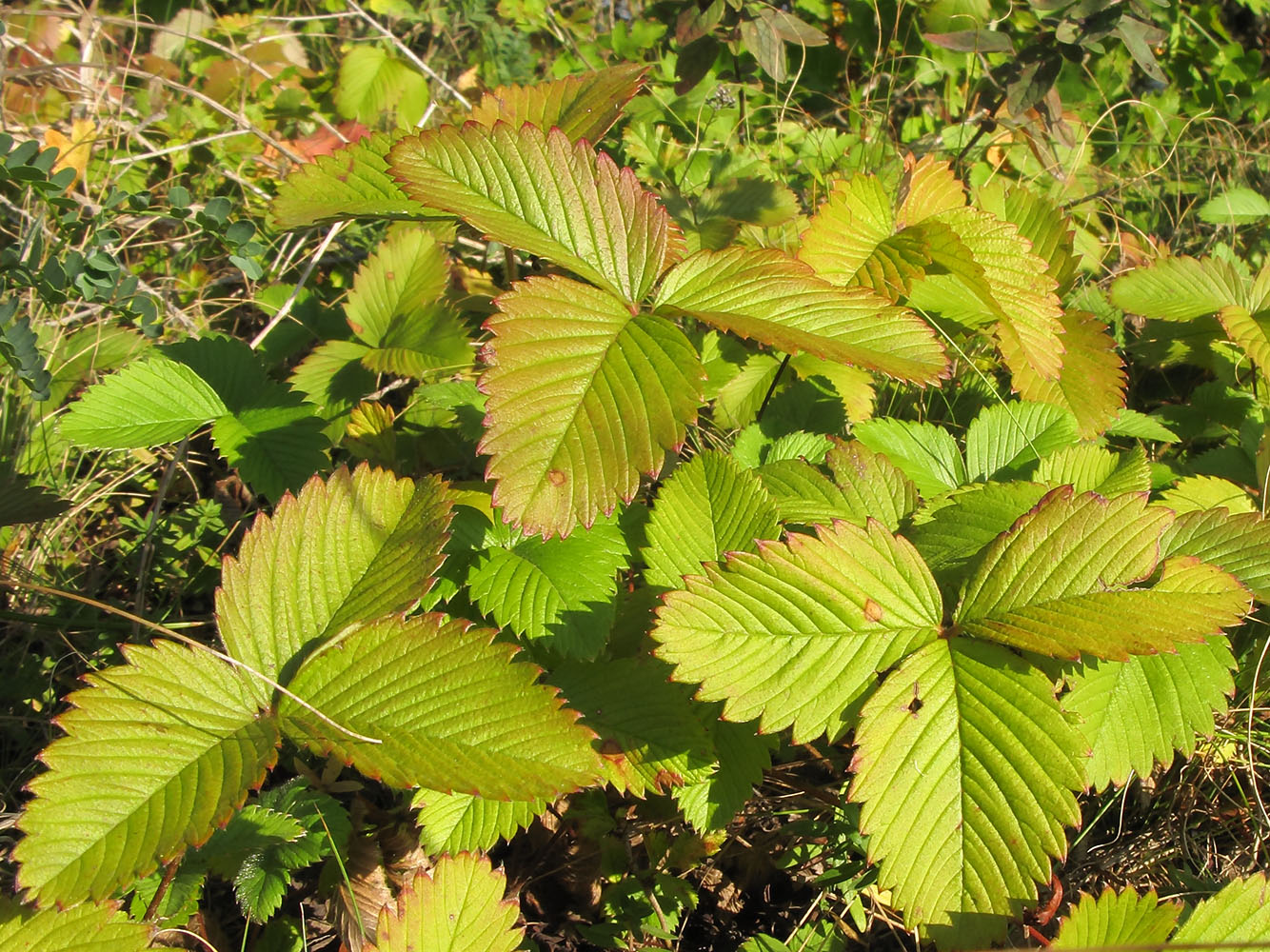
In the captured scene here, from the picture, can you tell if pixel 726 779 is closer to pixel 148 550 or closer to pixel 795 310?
pixel 795 310

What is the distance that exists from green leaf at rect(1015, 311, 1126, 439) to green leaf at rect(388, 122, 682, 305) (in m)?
0.92

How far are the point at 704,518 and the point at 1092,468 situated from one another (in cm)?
74

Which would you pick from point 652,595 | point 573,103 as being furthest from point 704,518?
point 573,103

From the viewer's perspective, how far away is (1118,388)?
198cm

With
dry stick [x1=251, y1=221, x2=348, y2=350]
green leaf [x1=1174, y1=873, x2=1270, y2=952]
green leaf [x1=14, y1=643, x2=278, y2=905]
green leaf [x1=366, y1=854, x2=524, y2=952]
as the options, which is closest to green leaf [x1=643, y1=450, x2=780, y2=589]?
green leaf [x1=366, y1=854, x2=524, y2=952]

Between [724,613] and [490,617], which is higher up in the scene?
[724,613]

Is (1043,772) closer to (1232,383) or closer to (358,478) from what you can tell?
(358,478)

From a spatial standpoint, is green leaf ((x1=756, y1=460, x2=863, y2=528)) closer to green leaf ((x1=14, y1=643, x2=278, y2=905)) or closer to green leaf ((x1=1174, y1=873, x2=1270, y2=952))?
green leaf ((x1=1174, y1=873, x2=1270, y2=952))

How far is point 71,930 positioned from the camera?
3.92 feet

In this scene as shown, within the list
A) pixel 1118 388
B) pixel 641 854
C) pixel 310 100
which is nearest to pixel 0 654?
pixel 641 854

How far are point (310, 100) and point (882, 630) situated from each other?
134 inches

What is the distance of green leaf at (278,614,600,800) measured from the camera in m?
1.15

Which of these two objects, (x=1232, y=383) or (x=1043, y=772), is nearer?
(x=1043, y=772)

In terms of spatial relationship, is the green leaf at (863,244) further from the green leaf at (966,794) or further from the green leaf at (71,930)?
the green leaf at (71,930)
